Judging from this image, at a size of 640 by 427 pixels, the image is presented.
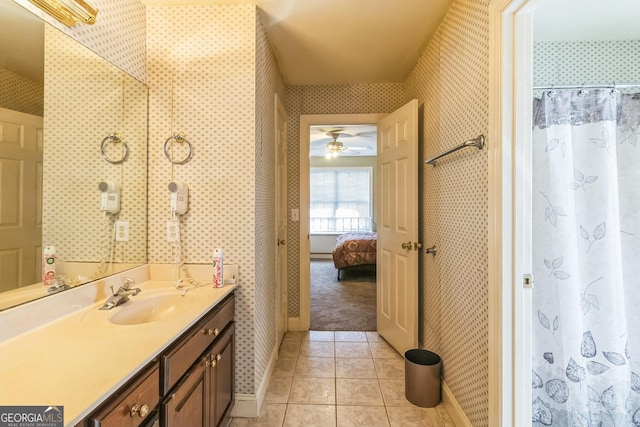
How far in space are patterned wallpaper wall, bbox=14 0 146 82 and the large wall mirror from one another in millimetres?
41

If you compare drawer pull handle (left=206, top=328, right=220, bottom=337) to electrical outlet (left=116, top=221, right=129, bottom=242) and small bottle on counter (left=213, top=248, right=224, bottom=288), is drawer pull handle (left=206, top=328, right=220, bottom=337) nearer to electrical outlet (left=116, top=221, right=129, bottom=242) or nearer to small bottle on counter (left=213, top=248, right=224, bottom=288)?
small bottle on counter (left=213, top=248, right=224, bottom=288)

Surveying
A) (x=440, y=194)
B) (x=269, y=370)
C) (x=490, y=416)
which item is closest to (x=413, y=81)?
(x=440, y=194)

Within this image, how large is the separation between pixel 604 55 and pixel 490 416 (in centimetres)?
233

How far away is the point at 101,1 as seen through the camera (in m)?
1.46

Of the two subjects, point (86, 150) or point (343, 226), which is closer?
point (86, 150)

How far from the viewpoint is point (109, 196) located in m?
1.57

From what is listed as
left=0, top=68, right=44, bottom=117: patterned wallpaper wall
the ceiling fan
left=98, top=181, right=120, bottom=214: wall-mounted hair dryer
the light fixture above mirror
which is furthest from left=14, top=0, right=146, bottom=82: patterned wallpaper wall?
the ceiling fan

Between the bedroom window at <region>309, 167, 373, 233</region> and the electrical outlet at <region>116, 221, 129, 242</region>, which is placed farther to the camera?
the bedroom window at <region>309, 167, 373, 233</region>

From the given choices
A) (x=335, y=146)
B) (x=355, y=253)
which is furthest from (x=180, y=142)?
(x=355, y=253)

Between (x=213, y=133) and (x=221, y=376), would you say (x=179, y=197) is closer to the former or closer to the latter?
(x=213, y=133)

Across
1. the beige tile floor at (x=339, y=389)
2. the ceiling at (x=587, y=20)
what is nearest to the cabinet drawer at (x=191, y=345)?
the beige tile floor at (x=339, y=389)

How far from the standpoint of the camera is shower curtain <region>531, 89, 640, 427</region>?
1.49m

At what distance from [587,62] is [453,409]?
2.38 metres

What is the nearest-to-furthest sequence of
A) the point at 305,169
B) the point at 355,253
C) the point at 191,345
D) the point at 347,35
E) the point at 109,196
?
the point at 191,345 → the point at 109,196 → the point at 347,35 → the point at 305,169 → the point at 355,253
